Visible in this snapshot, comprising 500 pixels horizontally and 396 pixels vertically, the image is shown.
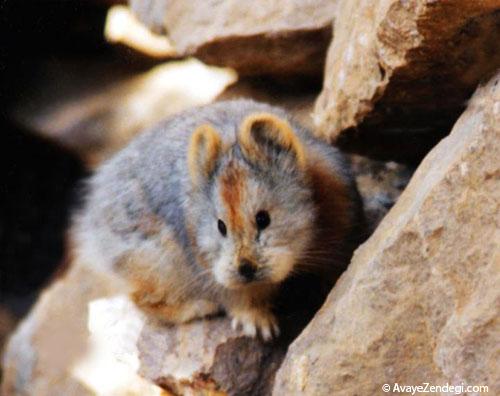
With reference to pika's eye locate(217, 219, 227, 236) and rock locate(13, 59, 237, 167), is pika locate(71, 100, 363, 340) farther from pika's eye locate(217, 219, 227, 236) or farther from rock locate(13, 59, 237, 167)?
rock locate(13, 59, 237, 167)

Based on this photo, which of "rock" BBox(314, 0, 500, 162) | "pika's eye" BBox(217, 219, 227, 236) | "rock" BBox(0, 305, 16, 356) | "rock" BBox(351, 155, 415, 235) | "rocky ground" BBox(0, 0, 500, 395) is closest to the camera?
"rocky ground" BBox(0, 0, 500, 395)

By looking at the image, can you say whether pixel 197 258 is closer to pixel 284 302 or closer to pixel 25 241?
pixel 284 302

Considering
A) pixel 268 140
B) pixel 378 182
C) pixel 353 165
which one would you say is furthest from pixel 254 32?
pixel 268 140

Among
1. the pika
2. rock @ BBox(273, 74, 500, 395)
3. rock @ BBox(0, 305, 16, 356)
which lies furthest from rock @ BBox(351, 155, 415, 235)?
rock @ BBox(0, 305, 16, 356)

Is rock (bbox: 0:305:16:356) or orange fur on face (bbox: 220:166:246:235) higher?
orange fur on face (bbox: 220:166:246:235)

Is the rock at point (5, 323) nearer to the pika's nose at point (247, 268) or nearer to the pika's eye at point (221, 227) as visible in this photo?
the pika's eye at point (221, 227)

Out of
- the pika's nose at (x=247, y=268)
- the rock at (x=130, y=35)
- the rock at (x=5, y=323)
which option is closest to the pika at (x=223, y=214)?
the pika's nose at (x=247, y=268)

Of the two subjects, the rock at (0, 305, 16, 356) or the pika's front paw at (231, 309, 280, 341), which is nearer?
the pika's front paw at (231, 309, 280, 341)
